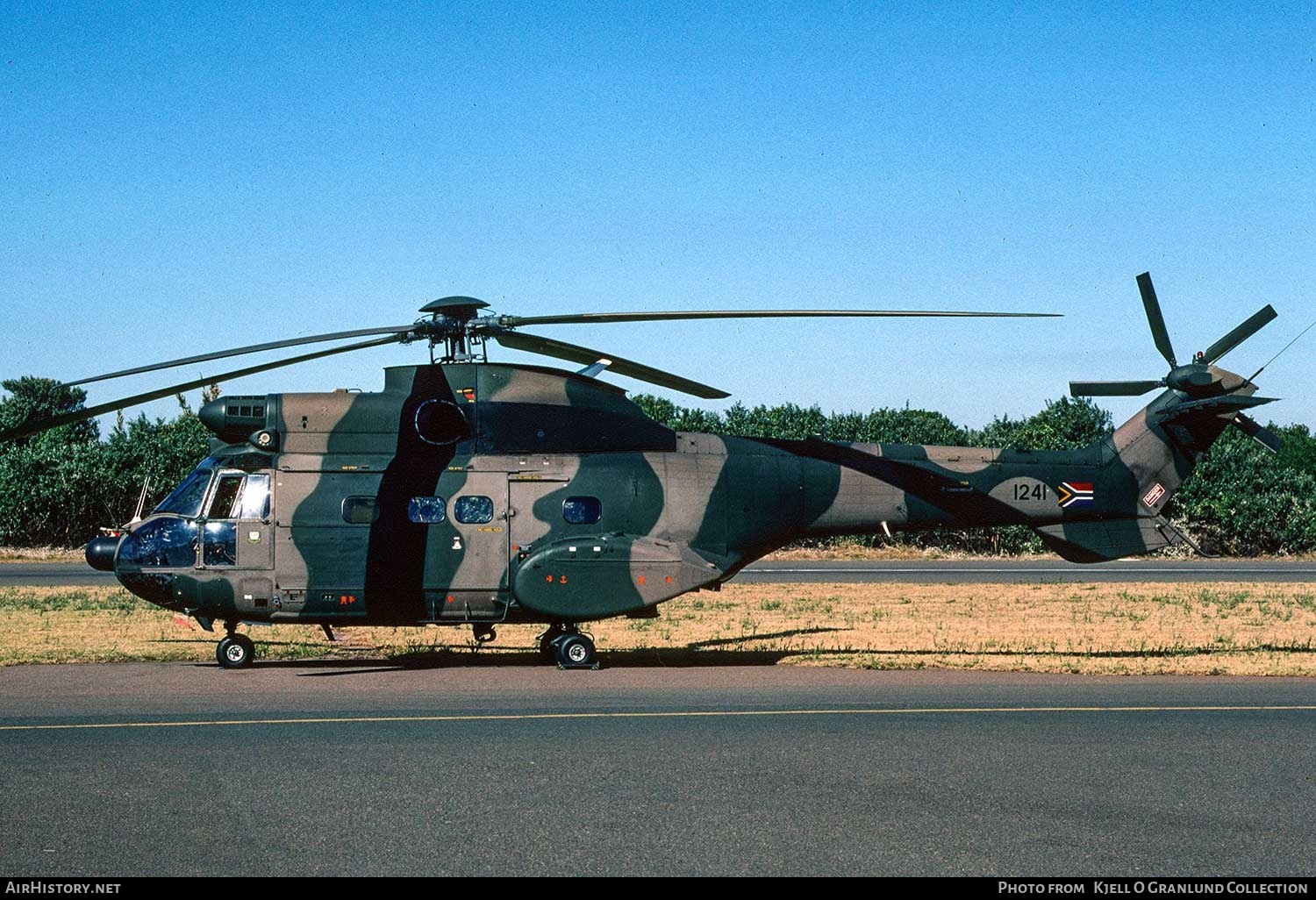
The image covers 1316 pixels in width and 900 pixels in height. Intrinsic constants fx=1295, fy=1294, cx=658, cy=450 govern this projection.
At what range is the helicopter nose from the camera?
55.6ft

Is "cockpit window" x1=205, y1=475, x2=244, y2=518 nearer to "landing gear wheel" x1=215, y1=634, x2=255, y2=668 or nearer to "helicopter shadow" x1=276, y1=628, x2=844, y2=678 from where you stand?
"landing gear wheel" x1=215, y1=634, x2=255, y2=668

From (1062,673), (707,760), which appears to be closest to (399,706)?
(707,760)

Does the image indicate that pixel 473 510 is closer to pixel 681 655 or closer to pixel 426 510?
pixel 426 510

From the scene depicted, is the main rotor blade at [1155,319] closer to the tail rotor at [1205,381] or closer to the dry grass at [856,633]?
the tail rotor at [1205,381]

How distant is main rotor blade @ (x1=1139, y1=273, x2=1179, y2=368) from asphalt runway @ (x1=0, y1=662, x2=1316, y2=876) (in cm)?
555

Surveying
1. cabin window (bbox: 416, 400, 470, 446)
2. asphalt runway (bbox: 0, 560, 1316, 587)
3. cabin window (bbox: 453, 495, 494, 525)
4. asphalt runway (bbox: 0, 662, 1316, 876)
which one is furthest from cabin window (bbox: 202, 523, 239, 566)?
asphalt runway (bbox: 0, 560, 1316, 587)

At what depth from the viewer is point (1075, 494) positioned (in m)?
18.6

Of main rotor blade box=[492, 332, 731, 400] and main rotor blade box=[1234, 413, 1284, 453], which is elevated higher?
main rotor blade box=[492, 332, 731, 400]

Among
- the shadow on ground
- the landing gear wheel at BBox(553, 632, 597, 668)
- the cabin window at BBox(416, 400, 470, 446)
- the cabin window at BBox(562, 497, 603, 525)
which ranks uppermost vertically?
the cabin window at BBox(416, 400, 470, 446)

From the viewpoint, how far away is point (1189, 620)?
78.5 feet

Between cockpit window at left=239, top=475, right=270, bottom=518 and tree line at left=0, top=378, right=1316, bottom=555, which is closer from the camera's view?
cockpit window at left=239, top=475, right=270, bottom=518

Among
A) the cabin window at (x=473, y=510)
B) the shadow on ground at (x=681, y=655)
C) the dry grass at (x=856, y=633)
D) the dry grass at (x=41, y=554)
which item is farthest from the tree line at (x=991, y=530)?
the cabin window at (x=473, y=510)

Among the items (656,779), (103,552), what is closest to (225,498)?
(103,552)

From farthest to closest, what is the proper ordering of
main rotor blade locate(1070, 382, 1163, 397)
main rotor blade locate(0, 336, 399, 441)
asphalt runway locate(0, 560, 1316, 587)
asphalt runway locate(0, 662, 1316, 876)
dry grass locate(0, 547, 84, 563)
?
1. dry grass locate(0, 547, 84, 563)
2. asphalt runway locate(0, 560, 1316, 587)
3. main rotor blade locate(1070, 382, 1163, 397)
4. main rotor blade locate(0, 336, 399, 441)
5. asphalt runway locate(0, 662, 1316, 876)
